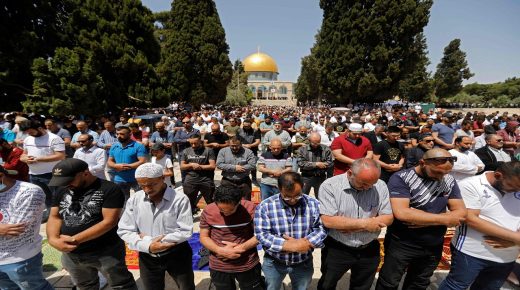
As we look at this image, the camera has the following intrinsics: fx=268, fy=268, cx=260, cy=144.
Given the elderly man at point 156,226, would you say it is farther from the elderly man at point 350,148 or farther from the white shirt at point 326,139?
the white shirt at point 326,139

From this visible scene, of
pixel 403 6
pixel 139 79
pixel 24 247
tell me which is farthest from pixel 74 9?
pixel 403 6

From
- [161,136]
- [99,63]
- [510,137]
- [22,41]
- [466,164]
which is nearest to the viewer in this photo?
[466,164]

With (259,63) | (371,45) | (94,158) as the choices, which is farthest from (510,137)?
(259,63)

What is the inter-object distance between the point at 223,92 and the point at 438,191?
26.4 meters

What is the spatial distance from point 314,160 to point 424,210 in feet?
7.71

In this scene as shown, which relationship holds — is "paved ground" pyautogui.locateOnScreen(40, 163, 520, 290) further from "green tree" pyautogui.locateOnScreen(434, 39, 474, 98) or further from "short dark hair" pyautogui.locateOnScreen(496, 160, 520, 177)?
"green tree" pyautogui.locateOnScreen(434, 39, 474, 98)

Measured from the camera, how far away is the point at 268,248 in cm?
243

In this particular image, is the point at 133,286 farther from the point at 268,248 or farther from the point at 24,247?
the point at 268,248

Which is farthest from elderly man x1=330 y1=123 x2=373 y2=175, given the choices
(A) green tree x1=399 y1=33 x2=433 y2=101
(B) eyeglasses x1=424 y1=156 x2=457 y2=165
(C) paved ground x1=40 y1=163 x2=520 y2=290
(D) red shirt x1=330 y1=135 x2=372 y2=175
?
(A) green tree x1=399 y1=33 x2=433 y2=101

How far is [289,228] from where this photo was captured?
2.48 metres

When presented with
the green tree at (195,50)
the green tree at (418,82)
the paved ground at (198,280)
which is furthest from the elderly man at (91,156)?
the green tree at (418,82)

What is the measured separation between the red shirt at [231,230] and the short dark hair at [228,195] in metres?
0.21

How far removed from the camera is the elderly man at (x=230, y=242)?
8.14 feet

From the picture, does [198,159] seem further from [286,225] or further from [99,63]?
[99,63]
